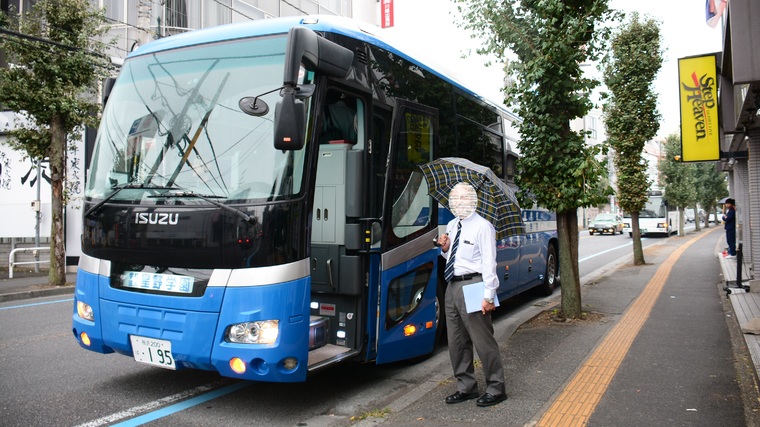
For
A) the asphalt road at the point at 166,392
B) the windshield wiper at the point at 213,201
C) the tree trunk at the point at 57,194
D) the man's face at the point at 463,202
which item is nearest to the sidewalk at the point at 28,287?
the tree trunk at the point at 57,194

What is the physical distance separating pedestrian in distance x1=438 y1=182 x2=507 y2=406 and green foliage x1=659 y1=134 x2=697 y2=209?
1459 inches

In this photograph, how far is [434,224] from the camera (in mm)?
6523

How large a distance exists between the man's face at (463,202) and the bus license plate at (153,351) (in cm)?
259

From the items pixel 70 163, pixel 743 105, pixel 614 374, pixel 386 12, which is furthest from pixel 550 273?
pixel 386 12

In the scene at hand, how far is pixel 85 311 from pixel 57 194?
10259mm

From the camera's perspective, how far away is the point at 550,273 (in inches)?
483

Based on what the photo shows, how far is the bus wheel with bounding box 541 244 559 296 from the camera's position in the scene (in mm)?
11836

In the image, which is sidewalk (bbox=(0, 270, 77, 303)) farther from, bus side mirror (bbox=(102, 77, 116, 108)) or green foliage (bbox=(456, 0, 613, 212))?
green foliage (bbox=(456, 0, 613, 212))

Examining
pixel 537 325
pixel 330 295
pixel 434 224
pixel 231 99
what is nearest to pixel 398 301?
pixel 330 295

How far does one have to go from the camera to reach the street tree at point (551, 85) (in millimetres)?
8047

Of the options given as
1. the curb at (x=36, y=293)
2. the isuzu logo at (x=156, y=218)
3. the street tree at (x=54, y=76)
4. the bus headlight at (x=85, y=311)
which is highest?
the street tree at (x=54, y=76)

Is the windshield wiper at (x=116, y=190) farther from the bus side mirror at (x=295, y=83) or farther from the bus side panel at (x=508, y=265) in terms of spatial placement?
the bus side panel at (x=508, y=265)

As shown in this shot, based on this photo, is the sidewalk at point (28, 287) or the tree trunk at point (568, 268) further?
the sidewalk at point (28, 287)

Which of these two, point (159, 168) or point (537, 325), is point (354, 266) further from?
point (537, 325)
